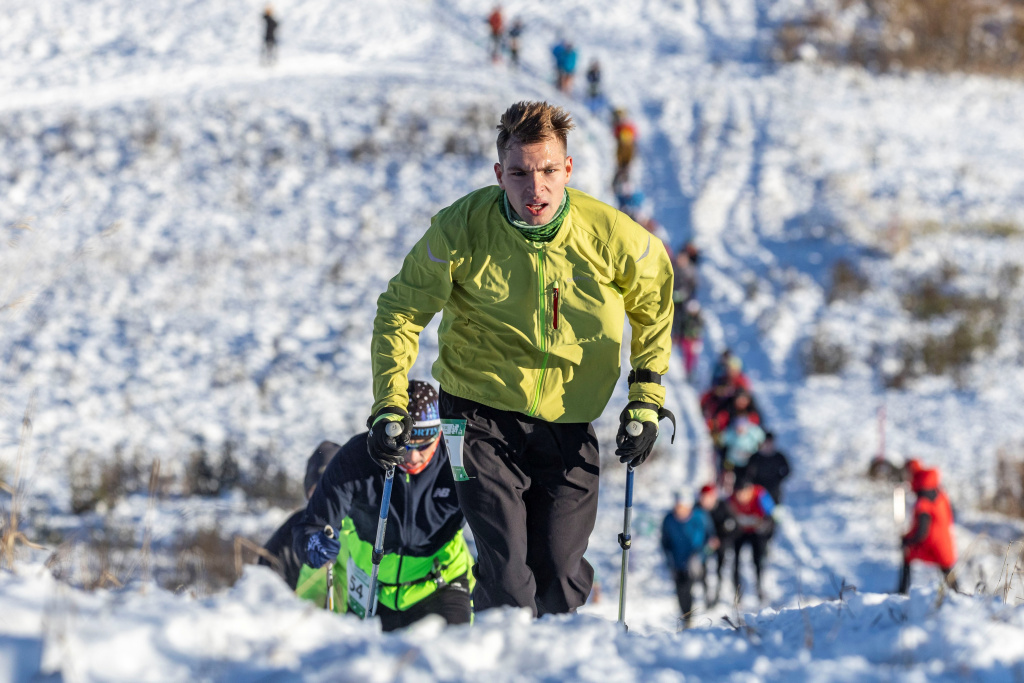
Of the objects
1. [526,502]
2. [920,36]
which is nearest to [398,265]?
[526,502]

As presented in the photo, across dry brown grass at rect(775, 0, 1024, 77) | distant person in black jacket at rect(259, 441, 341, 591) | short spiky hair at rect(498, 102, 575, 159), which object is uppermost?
dry brown grass at rect(775, 0, 1024, 77)

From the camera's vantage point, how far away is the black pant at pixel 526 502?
319cm

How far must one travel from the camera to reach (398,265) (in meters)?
16.0

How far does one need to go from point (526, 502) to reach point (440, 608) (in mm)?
1055

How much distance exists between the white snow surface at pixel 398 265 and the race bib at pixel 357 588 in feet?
2.23

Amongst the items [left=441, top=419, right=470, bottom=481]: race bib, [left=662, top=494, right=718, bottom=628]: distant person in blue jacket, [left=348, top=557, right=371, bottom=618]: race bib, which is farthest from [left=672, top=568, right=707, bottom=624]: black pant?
[left=441, top=419, right=470, bottom=481]: race bib

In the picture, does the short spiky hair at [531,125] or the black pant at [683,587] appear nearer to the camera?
the short spiky hair at [531,125]

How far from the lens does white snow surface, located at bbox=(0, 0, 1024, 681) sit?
2.10m

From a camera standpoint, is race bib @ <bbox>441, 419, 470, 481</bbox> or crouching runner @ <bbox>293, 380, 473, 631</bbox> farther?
crouching runner @ <bbox>293, 380, 473, 631</bbox>

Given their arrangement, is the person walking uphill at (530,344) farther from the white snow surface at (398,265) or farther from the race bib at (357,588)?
the race bib at (357,588)

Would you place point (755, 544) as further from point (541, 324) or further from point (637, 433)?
point (541, 324)

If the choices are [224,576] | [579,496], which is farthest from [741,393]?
[579,496]

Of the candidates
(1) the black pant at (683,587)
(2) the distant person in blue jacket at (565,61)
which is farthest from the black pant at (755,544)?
(2) the distant person in blue jacket at (565,61)

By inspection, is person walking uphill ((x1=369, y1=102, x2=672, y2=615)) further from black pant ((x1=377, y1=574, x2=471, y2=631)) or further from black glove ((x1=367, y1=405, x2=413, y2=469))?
black pant ((x1=377, y1=574, x2=471, y2=631))
